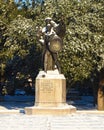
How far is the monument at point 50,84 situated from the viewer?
647 inches

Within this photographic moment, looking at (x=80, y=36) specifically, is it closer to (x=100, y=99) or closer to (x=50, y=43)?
(x=100, y=99)

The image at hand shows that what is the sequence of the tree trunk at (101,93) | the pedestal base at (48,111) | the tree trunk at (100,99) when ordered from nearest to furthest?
the pedestal base at (48,111) → the tree trunk at (101,93) → the tree trunk at (100,99)

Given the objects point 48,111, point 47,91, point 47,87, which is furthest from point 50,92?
point 48,111

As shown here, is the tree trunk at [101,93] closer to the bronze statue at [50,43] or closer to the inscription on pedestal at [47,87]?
the bronze statue at [50,43]

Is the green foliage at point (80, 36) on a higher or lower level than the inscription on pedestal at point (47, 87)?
higher

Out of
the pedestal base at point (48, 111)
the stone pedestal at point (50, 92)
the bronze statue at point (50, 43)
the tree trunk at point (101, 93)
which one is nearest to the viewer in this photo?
the pedestal base at point (48, 111)

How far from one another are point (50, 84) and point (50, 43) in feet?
5.82

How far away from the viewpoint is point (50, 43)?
17516 mm

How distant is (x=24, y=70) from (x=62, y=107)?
473 inches

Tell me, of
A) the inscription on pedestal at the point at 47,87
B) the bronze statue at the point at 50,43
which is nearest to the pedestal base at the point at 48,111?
the inscription on pedestal at the point at 47,87

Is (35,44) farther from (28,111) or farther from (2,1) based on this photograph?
(28,111)

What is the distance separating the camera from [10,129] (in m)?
11.4

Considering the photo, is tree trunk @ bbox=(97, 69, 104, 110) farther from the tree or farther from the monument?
the monument

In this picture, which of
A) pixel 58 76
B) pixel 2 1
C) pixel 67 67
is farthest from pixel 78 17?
pixel 58 76
